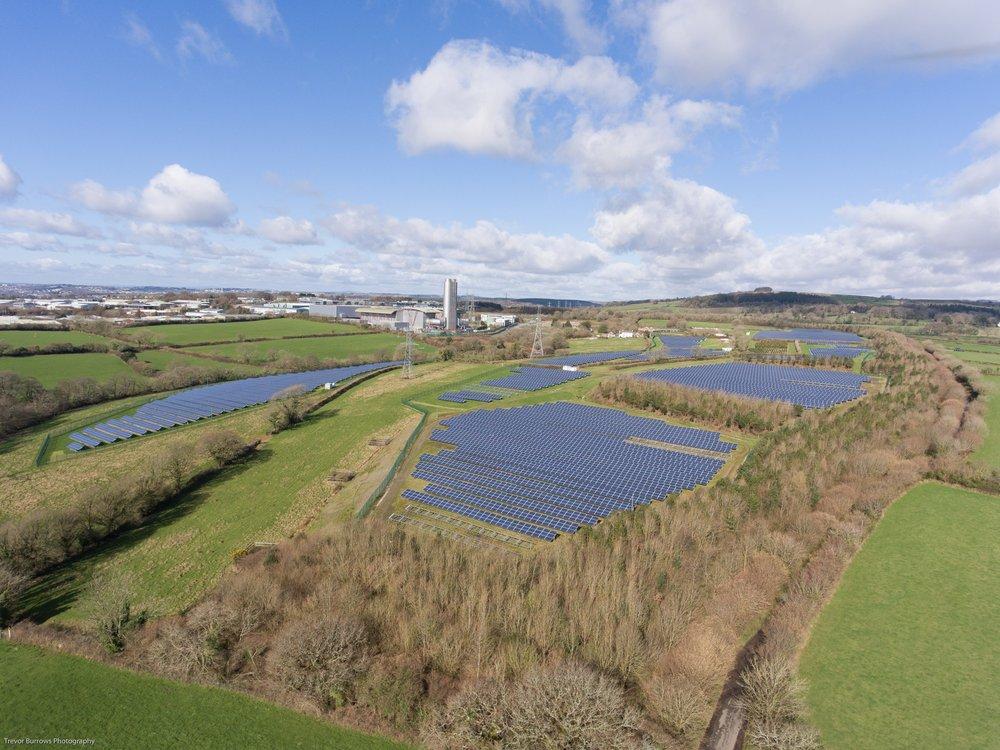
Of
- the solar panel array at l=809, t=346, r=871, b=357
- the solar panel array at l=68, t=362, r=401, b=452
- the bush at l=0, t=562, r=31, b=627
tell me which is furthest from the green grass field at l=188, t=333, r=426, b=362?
the solar panel array at l=809, t=346, r=871, b=357

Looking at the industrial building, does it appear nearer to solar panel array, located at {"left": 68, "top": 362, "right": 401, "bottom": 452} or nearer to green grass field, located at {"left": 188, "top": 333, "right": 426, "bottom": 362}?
green grass field, located at {"left": 188, "top": 333, "right": 426, "bottom": 362}

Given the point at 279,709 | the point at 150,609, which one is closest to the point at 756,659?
the point at 279,709

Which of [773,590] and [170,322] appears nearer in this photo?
[773,590]

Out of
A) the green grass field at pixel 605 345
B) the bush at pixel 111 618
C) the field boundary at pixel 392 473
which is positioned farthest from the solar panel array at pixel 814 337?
the bush at pixel 111 618

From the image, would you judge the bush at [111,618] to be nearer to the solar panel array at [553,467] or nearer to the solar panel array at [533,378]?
the solar panel array at [553,467]

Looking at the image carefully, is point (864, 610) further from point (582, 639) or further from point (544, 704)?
point (544, 704)
